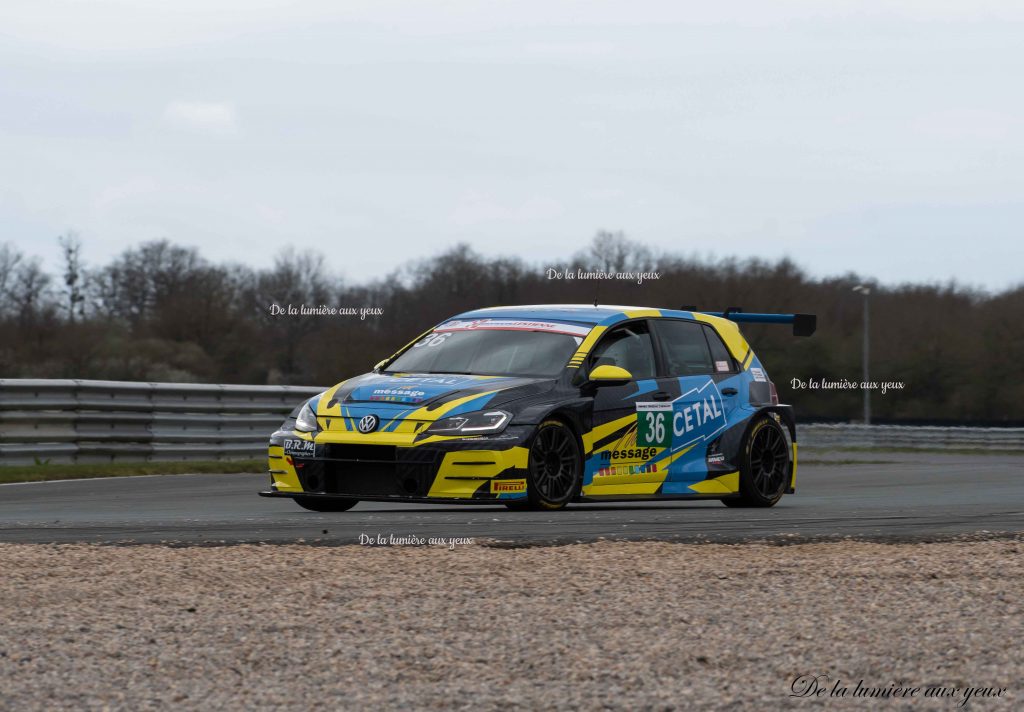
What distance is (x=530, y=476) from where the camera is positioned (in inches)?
404

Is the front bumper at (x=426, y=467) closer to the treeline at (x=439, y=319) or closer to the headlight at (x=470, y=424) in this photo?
the headlight at (x=470, y=424)

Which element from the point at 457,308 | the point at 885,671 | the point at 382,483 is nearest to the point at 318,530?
the point at 382,483

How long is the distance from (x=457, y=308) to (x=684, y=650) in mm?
47595

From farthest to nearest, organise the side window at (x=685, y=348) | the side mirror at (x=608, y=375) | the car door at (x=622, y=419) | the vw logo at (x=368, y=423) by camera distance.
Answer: the side window at (x=685, y=348)
the car door at (x=622, y=419)
the side mirror at (x=608, y=375)
the vw logo at (x=368, y=423)

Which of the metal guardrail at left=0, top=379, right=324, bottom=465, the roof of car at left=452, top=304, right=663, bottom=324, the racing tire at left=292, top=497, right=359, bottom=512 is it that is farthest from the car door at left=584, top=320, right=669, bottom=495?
the metal guardrail at left=0, top=379, right=324, bottom=465

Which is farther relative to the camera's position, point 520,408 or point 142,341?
point 142,341

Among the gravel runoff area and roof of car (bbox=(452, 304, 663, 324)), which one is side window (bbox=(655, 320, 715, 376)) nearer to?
roof of car (bbox=(452, 304, 663, 324))

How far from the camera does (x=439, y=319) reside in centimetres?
5225

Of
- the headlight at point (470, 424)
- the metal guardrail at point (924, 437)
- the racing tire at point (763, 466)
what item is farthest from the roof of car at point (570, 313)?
the metal guardrail at point (924, 437)

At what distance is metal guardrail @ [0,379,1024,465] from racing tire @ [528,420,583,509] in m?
7.99

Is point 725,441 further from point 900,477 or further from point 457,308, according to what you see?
point 457,308

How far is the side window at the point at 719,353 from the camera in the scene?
12397mm

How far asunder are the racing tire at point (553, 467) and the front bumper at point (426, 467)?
0.11 m

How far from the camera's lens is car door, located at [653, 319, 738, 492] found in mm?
11672
